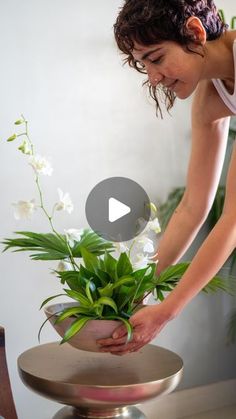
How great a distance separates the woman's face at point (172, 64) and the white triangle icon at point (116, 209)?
0.29 meters

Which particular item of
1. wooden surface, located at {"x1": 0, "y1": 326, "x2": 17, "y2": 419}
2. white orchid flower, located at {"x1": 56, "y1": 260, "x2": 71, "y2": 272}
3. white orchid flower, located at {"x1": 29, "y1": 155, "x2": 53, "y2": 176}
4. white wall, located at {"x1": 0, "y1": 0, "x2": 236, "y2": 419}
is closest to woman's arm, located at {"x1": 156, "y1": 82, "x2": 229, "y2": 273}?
white orchid flower, located at {"x1": 56, "y1": 260, "x2": 71, "y2": 272}

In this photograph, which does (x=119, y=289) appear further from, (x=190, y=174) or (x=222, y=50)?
(x=222, y=50)

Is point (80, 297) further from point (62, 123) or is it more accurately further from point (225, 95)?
point (62, 123)

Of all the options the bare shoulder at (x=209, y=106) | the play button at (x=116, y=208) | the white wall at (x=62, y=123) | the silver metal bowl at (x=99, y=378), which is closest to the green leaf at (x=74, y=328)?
the silver metal bowl at (x=99, y=378)

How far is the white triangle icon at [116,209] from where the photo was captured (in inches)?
51.8

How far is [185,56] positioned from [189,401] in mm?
1912

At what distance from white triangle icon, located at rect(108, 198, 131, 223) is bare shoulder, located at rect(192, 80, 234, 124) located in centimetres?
41

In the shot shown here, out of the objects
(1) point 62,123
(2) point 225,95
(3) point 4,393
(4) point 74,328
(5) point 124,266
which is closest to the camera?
(4) point 74,328

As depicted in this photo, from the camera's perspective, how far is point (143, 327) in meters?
1.24

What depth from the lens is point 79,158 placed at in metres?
2.47

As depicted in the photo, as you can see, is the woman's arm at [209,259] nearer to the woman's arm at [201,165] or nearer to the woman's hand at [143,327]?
the woman's hand at [143,327]

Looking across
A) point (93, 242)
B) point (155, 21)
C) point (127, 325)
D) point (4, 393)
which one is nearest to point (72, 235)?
point (93, 242)

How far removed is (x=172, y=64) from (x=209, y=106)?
11.4 inches

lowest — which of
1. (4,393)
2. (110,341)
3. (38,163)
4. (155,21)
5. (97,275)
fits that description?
(4,393)
